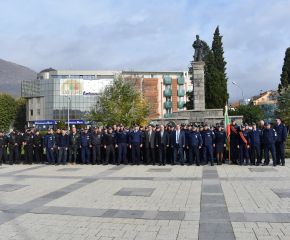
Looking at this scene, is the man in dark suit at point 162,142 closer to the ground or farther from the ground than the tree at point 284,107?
closer to the ground

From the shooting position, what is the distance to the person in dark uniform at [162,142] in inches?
530

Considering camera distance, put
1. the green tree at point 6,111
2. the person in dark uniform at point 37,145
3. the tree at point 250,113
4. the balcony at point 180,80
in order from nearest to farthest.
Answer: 1. the person in dark uniform at point 37,145
2. the tree at point 250,113
3. the green tree at point 6,111
4. the balcony at point 180,80

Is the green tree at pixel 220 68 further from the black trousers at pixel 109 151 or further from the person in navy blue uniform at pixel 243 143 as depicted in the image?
the black trousers at pixel 109 151

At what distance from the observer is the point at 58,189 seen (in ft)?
26.9

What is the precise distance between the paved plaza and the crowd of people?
111 inches

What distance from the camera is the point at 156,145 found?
535 inches

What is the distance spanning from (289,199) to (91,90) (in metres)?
67.5

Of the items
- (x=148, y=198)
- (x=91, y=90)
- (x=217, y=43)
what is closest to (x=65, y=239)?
(x=148, y=198)

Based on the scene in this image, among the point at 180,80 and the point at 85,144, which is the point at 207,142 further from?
the point at 180,80

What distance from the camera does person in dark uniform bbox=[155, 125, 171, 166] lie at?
44.2 ft

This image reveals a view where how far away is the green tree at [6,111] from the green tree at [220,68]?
51.3 meters

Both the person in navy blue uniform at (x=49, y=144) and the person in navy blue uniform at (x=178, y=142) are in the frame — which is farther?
the person in navy blue uniform at (x=49, y=144)

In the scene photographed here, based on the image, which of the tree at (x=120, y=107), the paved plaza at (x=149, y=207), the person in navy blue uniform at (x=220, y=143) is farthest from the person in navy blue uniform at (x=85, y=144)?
the tree at (x=120, y=107)

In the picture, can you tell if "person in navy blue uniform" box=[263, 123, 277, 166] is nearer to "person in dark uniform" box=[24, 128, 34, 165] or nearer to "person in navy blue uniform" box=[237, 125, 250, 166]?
"person in navy blue uniform" box=[237, 125, 250, 166]
